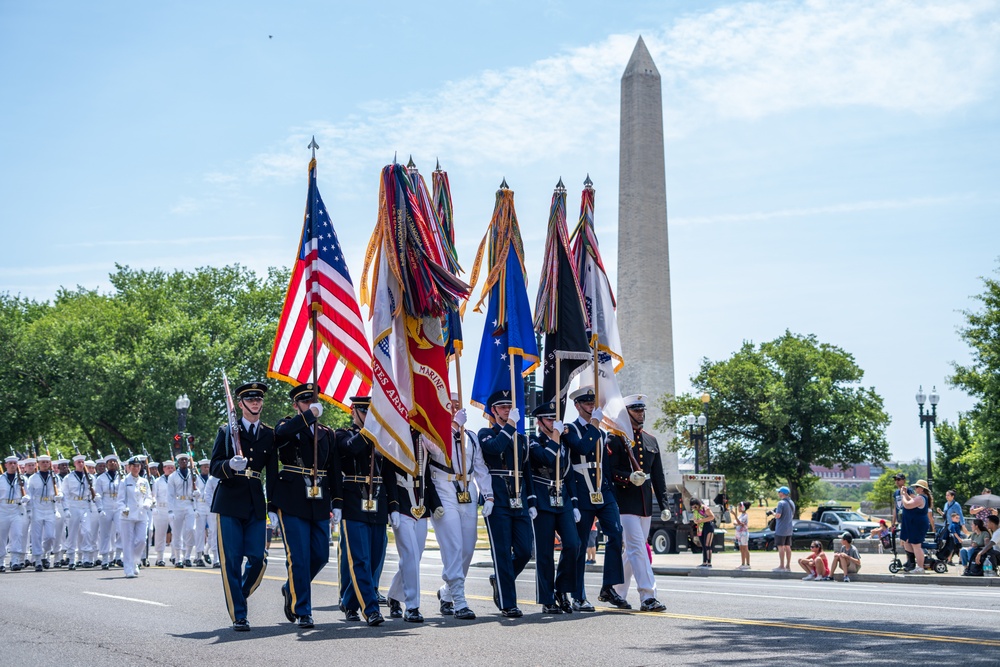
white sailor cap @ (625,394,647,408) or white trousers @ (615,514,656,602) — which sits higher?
white sailor cap @ (625,394,647,408)

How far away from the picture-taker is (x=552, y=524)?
1148 centimetres

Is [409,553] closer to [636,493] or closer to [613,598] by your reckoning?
[613,598]

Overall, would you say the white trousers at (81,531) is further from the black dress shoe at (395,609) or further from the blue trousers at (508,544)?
the blue trousers at (508,544)

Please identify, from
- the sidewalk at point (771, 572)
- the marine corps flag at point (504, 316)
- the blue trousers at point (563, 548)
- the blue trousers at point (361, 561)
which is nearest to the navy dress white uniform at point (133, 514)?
the marine corps flag at point (504, 316)

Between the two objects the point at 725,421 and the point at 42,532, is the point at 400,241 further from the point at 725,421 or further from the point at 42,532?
the point at 725,421

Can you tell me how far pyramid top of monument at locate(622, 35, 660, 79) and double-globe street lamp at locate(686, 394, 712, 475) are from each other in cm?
1179

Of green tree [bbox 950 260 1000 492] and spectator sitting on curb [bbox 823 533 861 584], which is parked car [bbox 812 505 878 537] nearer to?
green tree [bbox 950 260 1000 492]

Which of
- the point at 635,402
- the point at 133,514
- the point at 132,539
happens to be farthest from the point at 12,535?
the point at 635,402

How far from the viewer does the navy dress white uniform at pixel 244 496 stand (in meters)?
10.4

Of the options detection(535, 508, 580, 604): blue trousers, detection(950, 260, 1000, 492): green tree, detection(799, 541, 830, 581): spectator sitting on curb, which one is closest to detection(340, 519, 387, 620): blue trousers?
detection(535, 508, 580, 604): blue trousers

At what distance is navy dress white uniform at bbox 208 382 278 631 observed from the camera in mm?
10406

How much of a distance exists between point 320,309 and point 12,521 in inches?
472

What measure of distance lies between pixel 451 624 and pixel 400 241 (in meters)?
3.73

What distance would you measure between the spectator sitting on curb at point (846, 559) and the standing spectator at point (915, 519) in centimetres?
102
